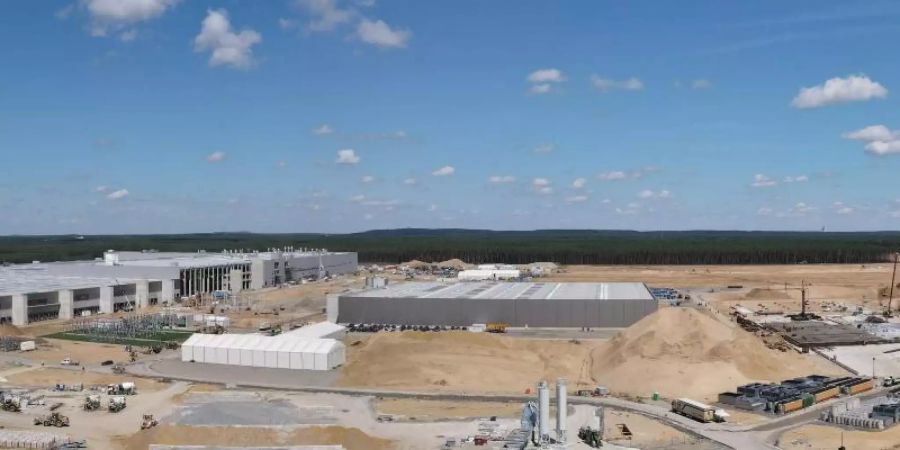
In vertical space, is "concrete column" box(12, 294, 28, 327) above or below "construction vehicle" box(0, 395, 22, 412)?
above

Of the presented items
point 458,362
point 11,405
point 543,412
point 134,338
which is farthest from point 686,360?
point 134,338

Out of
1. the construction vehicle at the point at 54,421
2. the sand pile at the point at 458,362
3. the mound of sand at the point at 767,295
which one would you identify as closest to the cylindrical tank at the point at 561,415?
the sand pile at the point at 458,362

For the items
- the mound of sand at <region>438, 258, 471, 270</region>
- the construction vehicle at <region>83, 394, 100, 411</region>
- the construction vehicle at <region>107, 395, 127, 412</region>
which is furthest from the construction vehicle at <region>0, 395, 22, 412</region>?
the mound of sand at <region>438, 258, 471, 270</region>

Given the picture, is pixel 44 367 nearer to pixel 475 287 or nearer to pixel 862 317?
pixel 475 287

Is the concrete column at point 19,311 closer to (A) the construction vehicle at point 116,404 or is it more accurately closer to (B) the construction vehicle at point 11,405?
(B) the construction vehicle at point 11,405

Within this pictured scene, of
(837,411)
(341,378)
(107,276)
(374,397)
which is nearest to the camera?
(837,411)

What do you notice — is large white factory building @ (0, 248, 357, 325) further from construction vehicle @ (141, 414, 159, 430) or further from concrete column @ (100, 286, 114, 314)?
construction vehicle @ (141, 414, 159, 430)

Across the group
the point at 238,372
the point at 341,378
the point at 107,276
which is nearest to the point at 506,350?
the point at 341,378
